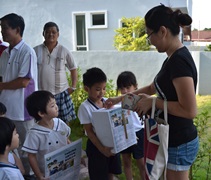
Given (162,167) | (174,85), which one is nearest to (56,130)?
(162,167)

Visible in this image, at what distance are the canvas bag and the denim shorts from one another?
7 centimetres

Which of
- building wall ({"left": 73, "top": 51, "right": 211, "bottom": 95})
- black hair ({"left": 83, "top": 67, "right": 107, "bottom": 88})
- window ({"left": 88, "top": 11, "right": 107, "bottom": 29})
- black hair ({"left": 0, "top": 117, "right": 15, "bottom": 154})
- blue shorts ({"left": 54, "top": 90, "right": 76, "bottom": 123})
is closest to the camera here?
black hair ({"left": 0, "top": 117, "right": 15, "bottom": 154})

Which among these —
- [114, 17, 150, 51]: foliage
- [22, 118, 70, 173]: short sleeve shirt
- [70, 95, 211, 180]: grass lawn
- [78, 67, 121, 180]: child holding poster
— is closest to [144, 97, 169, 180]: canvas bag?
[78, 67, 121, 180]: child holding poster

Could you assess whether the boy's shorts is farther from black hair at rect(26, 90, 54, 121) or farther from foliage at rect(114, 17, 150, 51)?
foliage at rect(114, 17, 150, 51)

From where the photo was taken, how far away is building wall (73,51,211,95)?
7688mm

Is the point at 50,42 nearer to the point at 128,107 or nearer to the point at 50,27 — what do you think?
the point at 50,27

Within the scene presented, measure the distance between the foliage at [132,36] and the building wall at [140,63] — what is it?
728mm

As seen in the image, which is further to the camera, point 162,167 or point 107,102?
point 107,102

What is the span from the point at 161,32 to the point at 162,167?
825 millimetres

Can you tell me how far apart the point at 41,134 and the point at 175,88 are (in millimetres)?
1153

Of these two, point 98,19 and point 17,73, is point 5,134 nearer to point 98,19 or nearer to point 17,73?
point 17,73

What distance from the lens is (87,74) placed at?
7.60 ft

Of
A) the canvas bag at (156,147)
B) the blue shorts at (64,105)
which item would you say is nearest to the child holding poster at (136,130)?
the canvas bag at (156,147)

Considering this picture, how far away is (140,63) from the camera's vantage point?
7.88m
